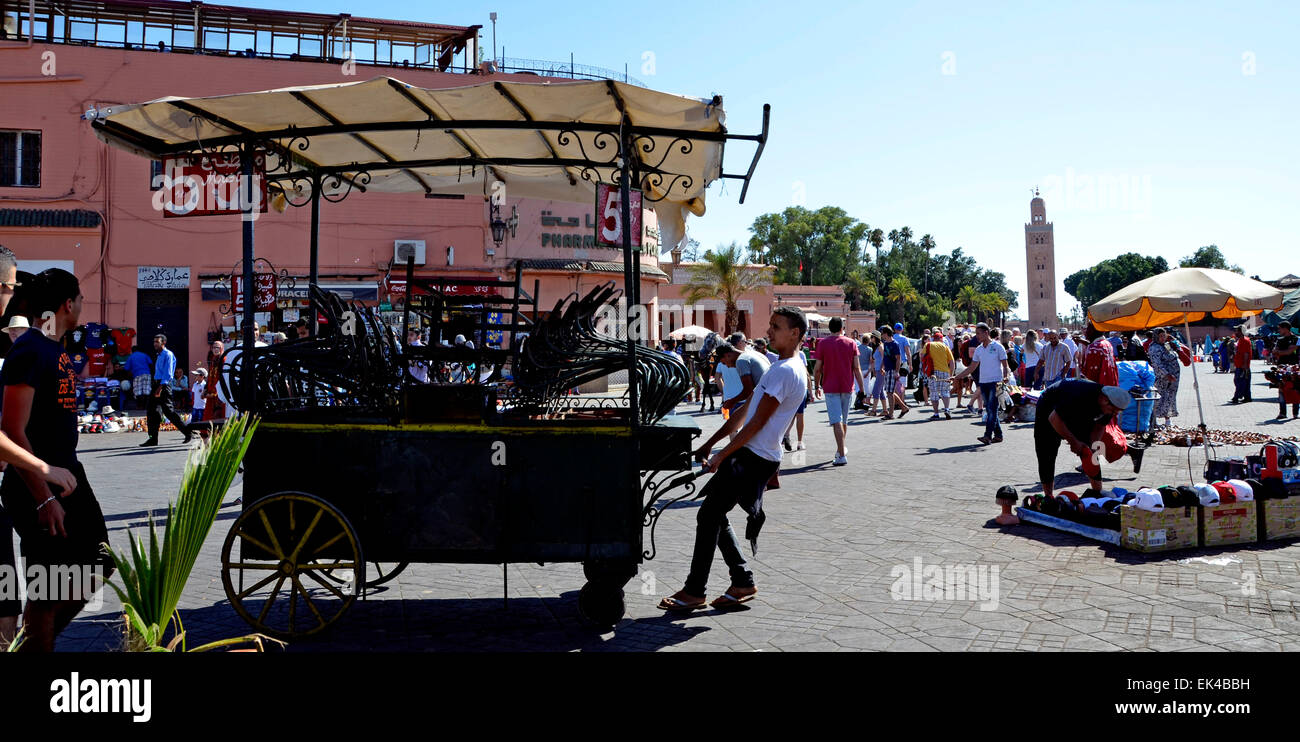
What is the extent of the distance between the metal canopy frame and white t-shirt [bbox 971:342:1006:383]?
984 centimetres

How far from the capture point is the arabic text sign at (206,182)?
612 cm

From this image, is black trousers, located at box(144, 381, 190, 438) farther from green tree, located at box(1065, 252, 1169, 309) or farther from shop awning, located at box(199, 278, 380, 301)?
green tree, located at box(1065, 252, 1169, 309)

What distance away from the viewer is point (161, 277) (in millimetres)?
26094

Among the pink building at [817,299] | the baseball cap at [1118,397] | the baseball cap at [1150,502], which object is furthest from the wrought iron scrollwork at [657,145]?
the pink building at [817,299]

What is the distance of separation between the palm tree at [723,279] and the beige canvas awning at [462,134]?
129 ft

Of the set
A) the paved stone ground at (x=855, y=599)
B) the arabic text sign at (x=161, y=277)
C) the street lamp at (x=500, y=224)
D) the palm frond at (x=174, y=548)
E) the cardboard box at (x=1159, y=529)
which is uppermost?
the street lamp at (x=500, y=224)

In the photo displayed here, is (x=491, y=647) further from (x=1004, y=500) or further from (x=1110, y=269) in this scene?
(x=1110, y=269)

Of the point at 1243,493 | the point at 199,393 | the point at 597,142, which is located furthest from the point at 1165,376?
the point at 199,393

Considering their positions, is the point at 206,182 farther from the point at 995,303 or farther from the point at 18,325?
the point at 995,303

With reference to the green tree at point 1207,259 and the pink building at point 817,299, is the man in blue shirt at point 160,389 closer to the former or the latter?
the pink building at point 817,299

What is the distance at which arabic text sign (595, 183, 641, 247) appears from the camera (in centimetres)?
598

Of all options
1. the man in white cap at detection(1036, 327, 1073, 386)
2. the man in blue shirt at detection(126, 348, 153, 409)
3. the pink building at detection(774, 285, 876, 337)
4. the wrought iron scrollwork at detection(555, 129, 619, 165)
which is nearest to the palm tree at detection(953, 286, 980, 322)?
the pink building at detection(774, 285, 876, 337)
